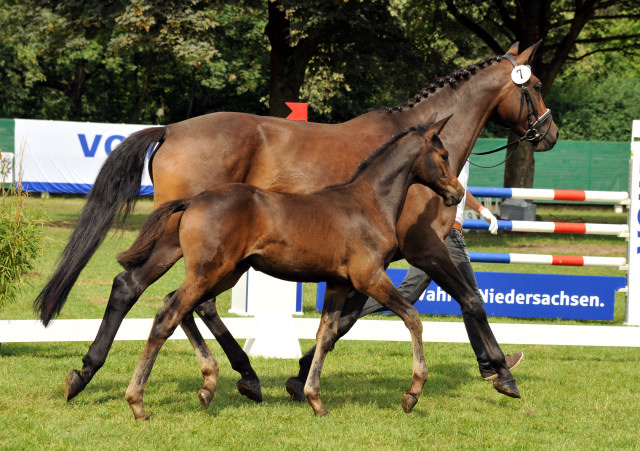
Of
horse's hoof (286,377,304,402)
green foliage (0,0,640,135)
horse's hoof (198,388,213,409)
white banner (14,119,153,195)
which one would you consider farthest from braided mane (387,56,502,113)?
white banner (14,119,153,195)

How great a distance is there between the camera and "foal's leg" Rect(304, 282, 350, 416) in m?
5.45

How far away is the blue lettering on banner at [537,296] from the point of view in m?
9.98

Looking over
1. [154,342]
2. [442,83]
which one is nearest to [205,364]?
[154,342]

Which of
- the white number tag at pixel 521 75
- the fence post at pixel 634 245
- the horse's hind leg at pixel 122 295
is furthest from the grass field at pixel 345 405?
the white number tag at pixel 521 75

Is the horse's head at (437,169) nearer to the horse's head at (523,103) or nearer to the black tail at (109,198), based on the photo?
the horse's head at (523,103)

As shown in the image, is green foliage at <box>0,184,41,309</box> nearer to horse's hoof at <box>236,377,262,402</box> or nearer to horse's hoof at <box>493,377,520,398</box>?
horse's hoof at <box>236,377,262,402</box>

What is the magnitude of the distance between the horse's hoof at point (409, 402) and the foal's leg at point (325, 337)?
1.77 feet

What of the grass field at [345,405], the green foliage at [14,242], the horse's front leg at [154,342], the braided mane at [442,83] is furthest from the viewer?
the green foliage at [14,242]

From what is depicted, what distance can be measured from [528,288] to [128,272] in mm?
6021

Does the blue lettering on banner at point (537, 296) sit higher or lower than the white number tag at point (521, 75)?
lower

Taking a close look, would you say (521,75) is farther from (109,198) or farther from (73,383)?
(73,383)

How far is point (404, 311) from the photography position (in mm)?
5430

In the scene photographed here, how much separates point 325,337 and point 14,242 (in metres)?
3.32

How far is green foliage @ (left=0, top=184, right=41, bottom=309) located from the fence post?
6781 mm
